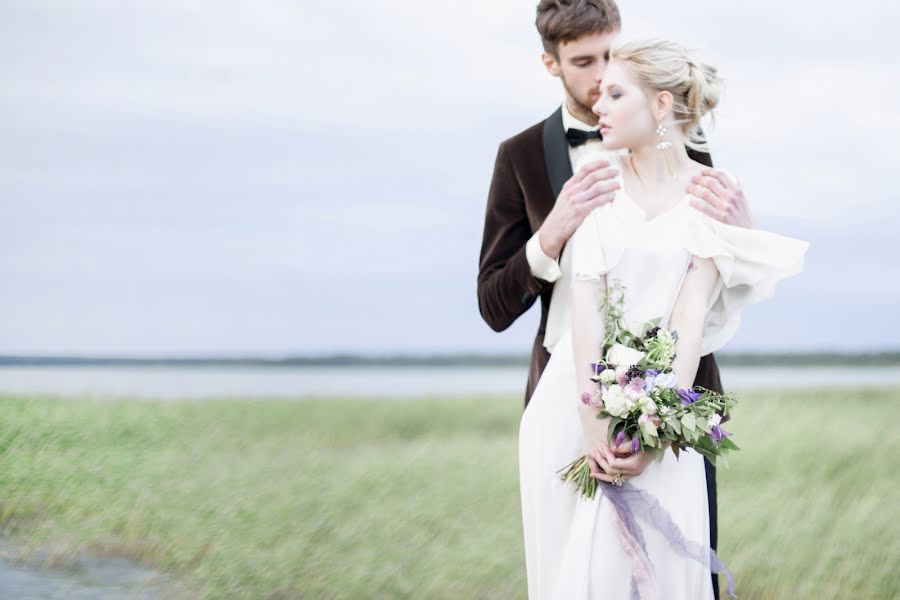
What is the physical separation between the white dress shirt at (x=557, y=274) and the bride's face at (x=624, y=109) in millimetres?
162

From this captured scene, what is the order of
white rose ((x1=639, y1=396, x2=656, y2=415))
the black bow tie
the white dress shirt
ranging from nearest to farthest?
white rose ((x1=639, y1=396, x2=656, y2=415))
the white dress shirt
the black bow tie

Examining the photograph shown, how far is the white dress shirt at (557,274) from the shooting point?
3111mm

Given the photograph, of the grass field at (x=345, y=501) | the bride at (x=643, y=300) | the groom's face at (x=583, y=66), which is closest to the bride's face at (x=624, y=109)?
the bride at (x=643, y=300)

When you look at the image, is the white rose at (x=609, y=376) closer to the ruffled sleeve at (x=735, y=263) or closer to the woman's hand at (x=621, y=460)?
the woman's hand at (x=621, y=460)

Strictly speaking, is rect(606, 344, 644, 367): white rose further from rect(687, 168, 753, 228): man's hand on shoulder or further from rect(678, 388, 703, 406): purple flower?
rect(687, 168, 753, 228): man's hand on shoulder

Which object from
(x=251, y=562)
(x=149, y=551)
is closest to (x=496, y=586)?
(x=251, y=562)

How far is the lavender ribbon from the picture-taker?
2.73 meters

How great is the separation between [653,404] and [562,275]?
715mm

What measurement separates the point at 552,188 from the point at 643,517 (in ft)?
3.96

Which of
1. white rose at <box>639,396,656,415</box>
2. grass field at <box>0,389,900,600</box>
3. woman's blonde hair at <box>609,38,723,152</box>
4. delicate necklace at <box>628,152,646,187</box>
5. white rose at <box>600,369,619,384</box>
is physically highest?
woman's blonde hair at <box>609,38,723,152</box>

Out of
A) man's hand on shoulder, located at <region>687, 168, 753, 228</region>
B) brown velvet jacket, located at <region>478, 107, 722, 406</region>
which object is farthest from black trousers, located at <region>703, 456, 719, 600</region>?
man's hand on shoulder, located at <region>687, 168, 753, 228</region>

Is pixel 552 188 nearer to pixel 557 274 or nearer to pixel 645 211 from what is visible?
pixel 557 274

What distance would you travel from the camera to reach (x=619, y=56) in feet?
9.52


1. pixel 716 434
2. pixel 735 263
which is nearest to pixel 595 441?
pixel 716 434
